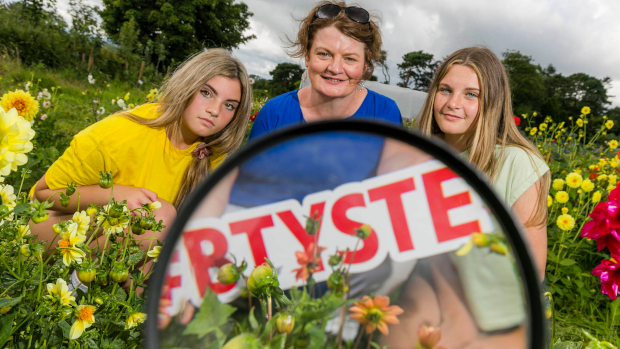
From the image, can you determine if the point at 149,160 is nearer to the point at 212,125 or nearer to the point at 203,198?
the point at 212,125

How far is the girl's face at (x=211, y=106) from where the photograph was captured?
5.07 ft

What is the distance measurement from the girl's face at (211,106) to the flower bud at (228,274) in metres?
1.26

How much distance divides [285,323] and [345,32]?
63.0 inches

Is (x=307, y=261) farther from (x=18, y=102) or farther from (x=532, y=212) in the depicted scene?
(x=18, y=102)

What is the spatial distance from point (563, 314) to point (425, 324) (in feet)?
6.74

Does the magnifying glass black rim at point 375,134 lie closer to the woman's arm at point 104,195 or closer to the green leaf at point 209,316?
the green leaf at point 209,316

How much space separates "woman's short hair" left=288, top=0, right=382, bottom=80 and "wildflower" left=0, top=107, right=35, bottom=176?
4.65ft

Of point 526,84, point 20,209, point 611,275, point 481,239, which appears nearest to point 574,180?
point 611,275

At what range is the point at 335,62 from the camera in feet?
5.68

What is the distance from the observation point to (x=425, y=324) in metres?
0.37

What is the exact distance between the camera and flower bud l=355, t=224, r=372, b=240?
1.21ft

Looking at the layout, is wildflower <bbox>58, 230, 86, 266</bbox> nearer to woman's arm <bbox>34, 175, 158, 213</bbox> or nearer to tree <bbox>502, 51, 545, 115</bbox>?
woman's arm <bbox>34, 175, 158, 213</bbox>

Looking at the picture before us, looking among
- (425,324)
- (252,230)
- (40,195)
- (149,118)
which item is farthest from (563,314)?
(40,195)

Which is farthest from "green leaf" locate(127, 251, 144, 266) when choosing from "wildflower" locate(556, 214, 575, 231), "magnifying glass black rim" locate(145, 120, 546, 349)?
"wildflower" locate(556, 214, 575, 231)
